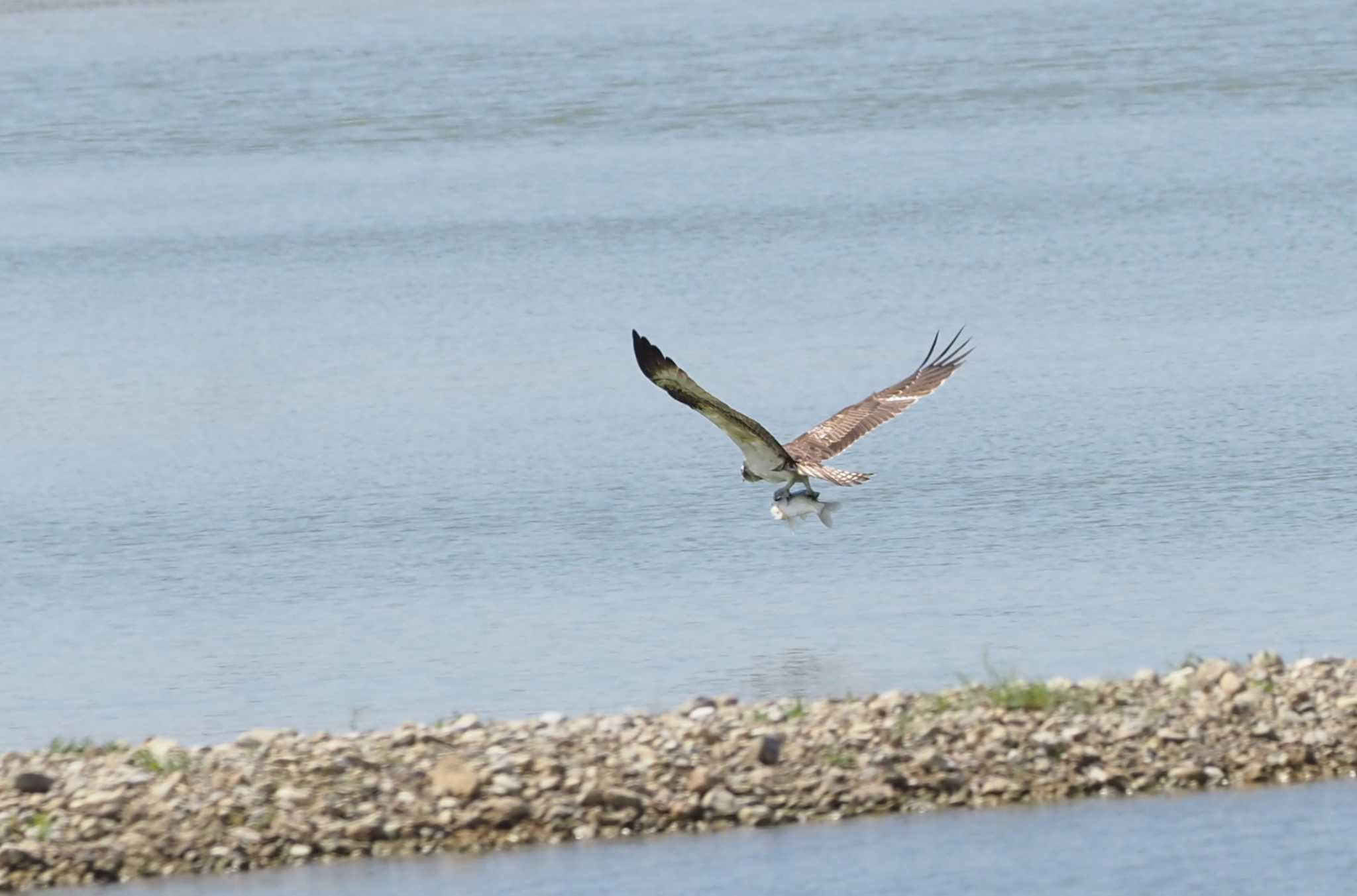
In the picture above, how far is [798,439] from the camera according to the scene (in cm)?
1230

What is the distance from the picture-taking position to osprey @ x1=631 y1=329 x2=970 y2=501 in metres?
10.3

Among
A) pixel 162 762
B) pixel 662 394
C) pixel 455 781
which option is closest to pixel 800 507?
pixel 455 781

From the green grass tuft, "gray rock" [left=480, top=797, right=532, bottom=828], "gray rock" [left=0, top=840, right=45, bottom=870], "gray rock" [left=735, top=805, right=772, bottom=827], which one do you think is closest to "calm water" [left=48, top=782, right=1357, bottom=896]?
"gray rock" [left=735, top=805, right=772, bottom=827]

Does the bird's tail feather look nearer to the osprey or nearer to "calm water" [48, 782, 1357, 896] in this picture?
the osprey

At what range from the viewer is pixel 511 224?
34.8 metres

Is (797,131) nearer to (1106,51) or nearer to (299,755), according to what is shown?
(1106,51)

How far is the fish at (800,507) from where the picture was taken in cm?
1208

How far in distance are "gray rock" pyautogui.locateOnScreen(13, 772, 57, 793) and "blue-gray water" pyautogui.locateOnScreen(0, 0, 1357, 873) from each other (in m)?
2.09

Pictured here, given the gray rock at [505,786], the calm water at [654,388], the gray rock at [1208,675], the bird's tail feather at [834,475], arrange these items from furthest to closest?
the calm water at [654,388]
the bird's tail feather at [834,475]
the gray rock at [1208,675]
the gray rock at [505,786]

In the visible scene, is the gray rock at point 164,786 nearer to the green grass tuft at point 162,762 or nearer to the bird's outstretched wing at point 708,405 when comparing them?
the green grass tuft at point 162,762

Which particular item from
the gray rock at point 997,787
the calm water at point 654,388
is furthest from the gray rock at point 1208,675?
the calm water at point 654,388

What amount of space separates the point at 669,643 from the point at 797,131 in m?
29.9

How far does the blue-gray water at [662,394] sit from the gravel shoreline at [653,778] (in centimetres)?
27

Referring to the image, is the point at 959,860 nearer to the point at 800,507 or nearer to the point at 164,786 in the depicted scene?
the point at 800,507
